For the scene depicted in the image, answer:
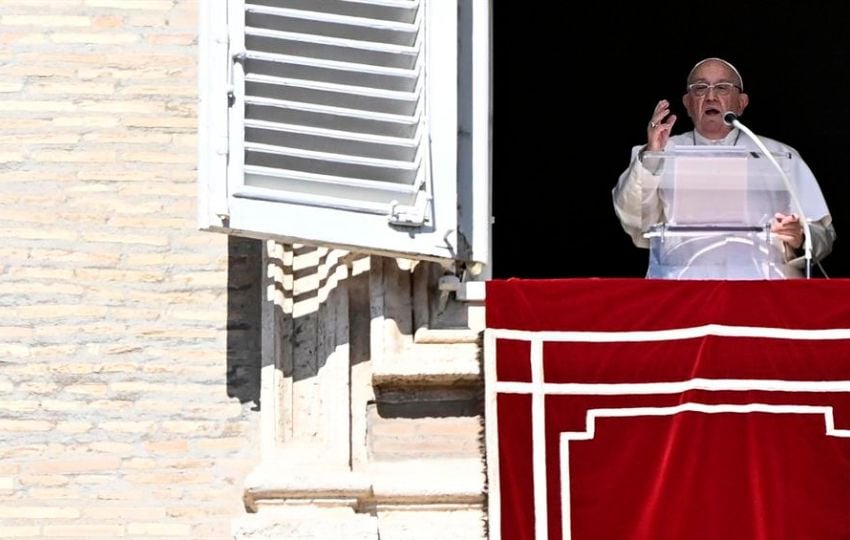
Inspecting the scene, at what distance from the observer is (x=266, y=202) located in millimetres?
8266

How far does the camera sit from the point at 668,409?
332 inches

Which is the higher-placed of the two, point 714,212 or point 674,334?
point 714,212

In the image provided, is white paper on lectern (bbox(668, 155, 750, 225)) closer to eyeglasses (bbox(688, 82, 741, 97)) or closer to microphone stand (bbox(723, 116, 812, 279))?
microphone stand (bbox(723, 116, 812, 279))

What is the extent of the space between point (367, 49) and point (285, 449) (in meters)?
1.16

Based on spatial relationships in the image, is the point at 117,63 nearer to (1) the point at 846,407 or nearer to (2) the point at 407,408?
(2) the point at 407,408

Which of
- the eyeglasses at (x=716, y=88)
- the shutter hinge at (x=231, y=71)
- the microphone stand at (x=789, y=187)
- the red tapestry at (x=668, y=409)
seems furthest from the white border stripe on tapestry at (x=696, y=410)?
the eyeglasses at (x=716, y=88)

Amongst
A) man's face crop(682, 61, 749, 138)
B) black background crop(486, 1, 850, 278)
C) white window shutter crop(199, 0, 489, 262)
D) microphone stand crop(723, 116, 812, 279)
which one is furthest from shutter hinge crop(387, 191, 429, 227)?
black background crop(486, 1, 850, 278)

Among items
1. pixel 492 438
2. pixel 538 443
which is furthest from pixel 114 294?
pixel 538 443

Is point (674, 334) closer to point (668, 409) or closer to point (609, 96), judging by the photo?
point (668, 409)

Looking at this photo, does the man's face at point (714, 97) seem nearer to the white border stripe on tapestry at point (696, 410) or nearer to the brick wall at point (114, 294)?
the white border stripe on tapestry at point (696, 410)

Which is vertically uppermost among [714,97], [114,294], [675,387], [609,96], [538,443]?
[609,96]

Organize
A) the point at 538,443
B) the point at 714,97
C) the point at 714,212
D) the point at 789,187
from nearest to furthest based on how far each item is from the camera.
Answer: the point at 538,443
the point at 789,187
the point at 714,212
the point at 714,97

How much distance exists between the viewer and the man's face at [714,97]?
9555mm

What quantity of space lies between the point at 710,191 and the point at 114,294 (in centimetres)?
182
